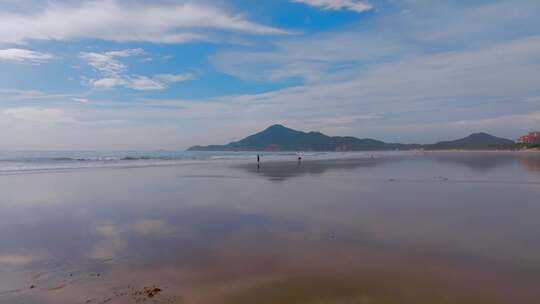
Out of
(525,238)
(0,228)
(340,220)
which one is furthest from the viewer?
(340,220)

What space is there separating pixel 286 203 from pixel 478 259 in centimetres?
787

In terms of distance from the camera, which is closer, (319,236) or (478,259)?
(478,259)

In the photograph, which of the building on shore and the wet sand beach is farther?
the building on shore

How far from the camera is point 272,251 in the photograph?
7613 millimetres

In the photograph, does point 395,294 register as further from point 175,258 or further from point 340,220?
point 340,220

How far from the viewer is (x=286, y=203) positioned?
45.7 ft

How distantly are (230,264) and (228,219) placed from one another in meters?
4.20

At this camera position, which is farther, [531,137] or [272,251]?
[531,137]

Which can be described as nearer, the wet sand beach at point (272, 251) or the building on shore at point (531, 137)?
the wet sand beach at point (272, 251)

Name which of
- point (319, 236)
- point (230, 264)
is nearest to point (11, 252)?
point (230, 264)

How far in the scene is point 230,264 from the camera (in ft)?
22.4

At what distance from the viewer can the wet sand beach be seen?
5555 mm

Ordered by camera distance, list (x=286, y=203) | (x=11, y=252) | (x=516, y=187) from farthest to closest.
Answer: (x=516, y=187) → (x=286, y=203) → (x=11, y=252)

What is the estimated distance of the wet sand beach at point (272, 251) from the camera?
219 inches
